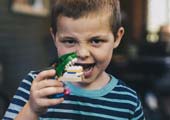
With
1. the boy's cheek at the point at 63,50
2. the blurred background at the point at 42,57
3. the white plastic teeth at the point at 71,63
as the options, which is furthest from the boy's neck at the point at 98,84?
the blurred background at the point at 42,57

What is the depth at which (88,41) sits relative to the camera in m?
1.68

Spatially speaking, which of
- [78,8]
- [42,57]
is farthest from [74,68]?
[42,57]

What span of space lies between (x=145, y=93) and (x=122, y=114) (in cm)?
561

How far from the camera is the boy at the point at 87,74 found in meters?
1.66

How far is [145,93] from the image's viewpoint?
736 centimetres

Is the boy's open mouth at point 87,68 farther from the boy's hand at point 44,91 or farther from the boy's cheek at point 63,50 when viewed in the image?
the boy's hand at point 44,91

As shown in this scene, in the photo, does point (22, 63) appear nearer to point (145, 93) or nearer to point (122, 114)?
point (145, 93)

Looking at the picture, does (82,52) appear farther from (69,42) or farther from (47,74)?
(47,74)

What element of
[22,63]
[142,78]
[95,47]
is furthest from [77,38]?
[142,78]

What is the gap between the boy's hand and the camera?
1.50m

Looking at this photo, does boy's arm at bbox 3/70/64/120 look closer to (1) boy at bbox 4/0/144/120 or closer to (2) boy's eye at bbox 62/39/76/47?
(1) boy at bbox 4/0/144/120

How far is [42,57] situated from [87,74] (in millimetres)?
5562

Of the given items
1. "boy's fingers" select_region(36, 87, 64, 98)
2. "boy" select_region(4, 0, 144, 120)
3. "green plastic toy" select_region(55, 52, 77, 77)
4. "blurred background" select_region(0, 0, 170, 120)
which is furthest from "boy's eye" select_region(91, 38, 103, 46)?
"blurred background" select_region(0, 0, 170, 120)

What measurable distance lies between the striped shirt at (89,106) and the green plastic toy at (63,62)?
0.73 feet
